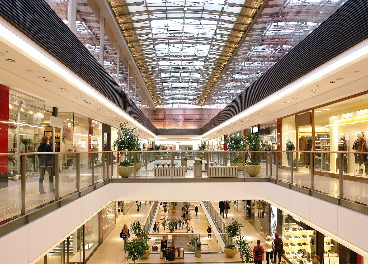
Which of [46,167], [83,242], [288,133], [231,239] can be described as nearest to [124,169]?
[83,242]

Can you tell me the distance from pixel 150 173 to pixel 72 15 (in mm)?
6111

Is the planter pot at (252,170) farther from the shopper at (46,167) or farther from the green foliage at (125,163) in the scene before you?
the shopper at (46,167)

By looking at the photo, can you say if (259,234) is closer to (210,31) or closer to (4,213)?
(210,31)

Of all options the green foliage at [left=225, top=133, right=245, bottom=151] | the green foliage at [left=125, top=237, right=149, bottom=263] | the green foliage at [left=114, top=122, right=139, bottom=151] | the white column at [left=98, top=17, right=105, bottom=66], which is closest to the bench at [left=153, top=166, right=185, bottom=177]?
the green foliage at [left=114, top=122, right=139, bottom=151]

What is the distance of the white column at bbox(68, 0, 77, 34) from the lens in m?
10.2

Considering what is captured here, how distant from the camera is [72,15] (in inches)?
411

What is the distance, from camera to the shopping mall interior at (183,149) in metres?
6.19

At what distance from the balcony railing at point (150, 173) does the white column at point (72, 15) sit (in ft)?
13.1

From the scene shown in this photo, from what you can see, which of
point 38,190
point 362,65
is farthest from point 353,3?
point 38,190

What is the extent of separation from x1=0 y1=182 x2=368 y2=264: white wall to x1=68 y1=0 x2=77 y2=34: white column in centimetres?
509

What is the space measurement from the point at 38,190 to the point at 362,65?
23.3 feet

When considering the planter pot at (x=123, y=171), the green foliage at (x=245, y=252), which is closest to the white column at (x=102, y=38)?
the planter pot at (x=123, y=171)

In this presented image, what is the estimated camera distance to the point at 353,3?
21.9 ft

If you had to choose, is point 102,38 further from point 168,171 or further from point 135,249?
point 135,249
